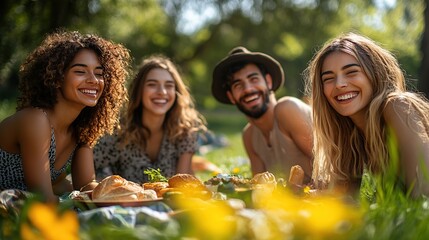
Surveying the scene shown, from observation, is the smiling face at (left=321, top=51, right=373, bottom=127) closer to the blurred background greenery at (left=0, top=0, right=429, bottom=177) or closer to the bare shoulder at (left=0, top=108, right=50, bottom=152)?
the bare shoulder at (left=0, top=108, right=50, bottom=152)

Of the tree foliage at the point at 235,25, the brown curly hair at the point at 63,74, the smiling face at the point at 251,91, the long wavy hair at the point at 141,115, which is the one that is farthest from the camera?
the tree foliage at the point at 235,25

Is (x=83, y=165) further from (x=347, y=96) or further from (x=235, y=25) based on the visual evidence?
(x=235, y=25)

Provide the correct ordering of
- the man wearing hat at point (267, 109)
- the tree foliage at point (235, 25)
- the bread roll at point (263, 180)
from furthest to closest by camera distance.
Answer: the tree foliage at point (235, 25), the man wearing hat at point (267, 109), the bread roll at point (263, 180)

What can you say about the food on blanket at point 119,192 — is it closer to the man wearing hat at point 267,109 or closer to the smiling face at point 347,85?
the smiling face at point 347,85

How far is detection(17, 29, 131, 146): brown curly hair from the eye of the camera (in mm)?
3764

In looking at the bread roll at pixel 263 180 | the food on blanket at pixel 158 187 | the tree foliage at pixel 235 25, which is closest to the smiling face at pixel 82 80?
the food on blanket at pixel 158 187

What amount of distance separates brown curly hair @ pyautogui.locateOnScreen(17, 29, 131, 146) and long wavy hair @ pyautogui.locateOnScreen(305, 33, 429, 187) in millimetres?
1512

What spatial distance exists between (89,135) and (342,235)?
2704 mm

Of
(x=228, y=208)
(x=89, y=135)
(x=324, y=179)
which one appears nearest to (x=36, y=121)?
(x=89, y=135)

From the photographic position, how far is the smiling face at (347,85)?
359cm

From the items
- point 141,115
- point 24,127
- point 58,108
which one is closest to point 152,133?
point 141,115

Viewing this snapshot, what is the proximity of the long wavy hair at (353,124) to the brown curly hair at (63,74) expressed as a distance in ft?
4.96

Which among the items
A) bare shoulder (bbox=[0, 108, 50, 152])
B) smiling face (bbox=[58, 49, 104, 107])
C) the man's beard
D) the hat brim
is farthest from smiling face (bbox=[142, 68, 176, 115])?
bare shoulder (bbox=[0, 108, 50, 152])

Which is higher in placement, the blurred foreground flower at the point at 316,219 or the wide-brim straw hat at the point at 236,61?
the wide-brim straw hat at the point at 236,61
